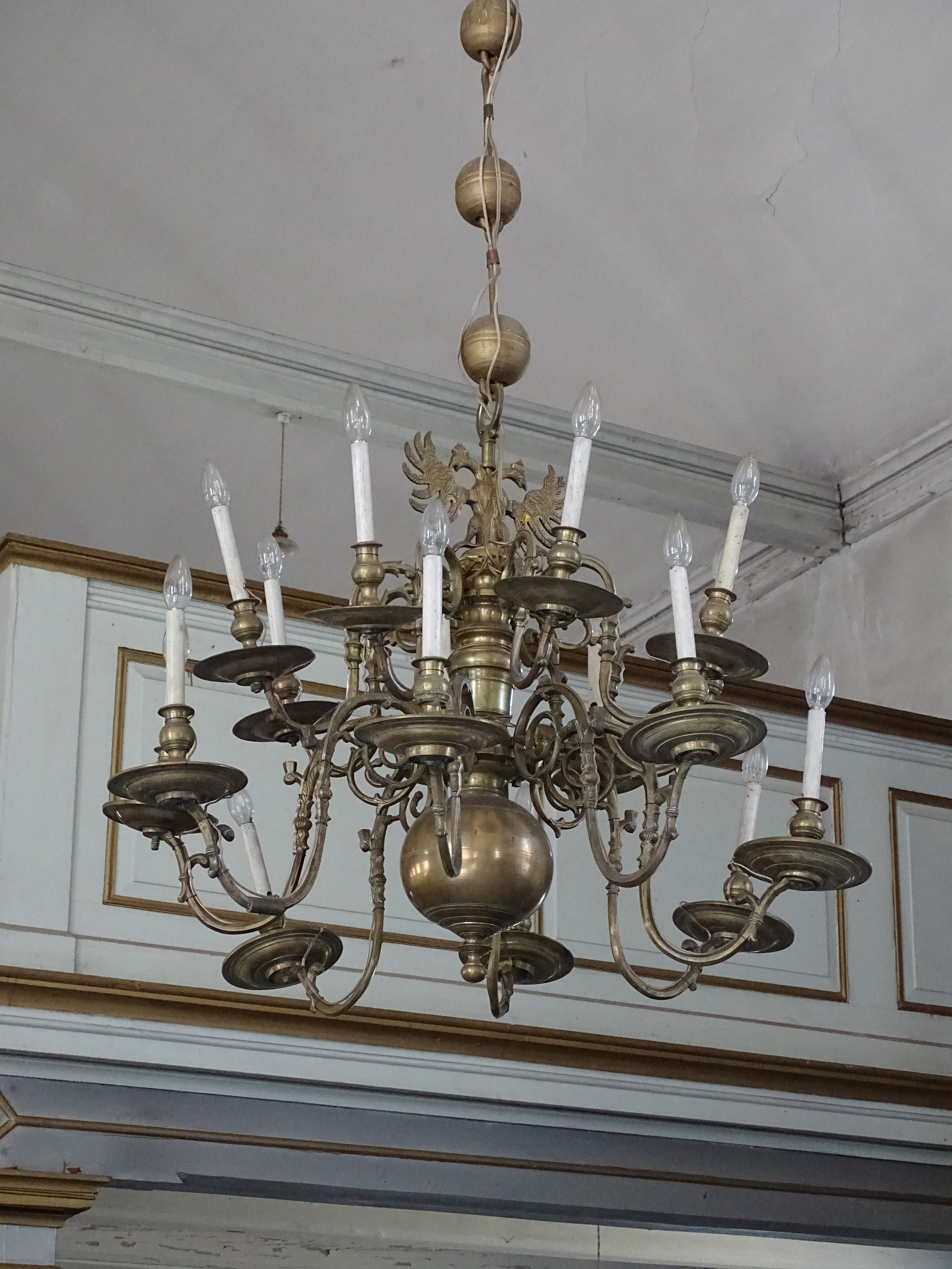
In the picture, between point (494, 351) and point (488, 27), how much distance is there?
2.26 feet

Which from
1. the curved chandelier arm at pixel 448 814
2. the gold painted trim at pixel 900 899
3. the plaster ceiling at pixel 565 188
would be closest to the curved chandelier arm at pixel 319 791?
the curved chandelier arm at pixel 448 814

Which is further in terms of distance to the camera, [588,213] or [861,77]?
[588,213]

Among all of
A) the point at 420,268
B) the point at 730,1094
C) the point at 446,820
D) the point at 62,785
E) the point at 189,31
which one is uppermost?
Answer: the point at 189,31

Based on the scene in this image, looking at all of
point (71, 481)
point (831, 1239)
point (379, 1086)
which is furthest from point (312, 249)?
point (831, 1239)

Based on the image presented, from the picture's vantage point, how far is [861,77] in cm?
654

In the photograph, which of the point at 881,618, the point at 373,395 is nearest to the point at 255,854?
the point at 373,395

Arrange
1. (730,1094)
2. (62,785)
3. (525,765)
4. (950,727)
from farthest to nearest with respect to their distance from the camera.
Answer: (950,727) < (730,1094) < (62,785) < (525,765)

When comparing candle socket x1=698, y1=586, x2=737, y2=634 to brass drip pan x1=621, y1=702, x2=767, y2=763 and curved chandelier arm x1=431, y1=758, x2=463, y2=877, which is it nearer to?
brass drip pan x1=621, y1=702, x2=767, y2=763

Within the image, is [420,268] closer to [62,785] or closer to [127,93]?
[127,93]

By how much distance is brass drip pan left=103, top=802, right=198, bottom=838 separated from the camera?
2.79 metres

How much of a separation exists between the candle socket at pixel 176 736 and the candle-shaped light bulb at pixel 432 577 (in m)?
0.40

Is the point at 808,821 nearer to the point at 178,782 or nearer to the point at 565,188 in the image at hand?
the point at 178,782

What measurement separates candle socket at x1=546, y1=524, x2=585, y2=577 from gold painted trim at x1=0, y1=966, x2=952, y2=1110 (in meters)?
2.39

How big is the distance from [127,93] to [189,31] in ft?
1.31
